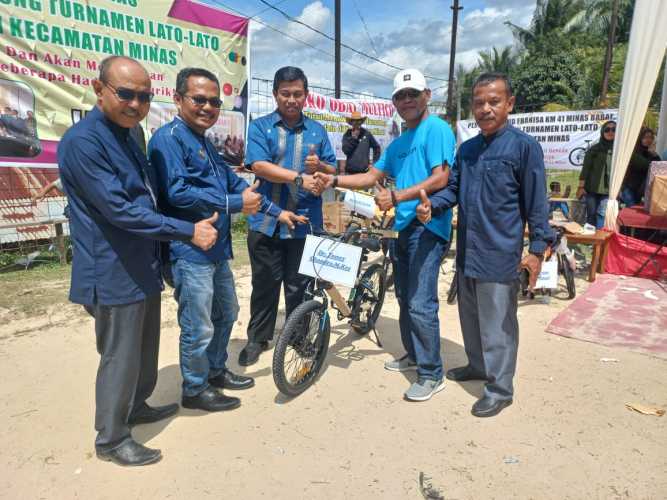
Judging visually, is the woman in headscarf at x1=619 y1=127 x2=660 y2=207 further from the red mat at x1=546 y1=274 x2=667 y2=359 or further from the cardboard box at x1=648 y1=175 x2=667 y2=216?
the red mat at x1=546 y1=274 x2=667 y2=359

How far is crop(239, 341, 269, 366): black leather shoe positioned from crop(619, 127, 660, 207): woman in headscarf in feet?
20.1

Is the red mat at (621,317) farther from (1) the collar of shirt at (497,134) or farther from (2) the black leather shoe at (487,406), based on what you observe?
(1) the collar of shirt at (497,134)

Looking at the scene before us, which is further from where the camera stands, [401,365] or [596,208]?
[596,208]

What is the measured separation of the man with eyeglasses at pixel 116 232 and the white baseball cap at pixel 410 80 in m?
1.47

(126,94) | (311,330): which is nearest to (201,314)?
(311,330)

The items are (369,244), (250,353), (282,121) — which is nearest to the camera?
(282,121)

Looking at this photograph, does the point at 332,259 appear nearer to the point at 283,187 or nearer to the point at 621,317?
the point at 283,187

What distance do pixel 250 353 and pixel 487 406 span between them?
177 centimetres

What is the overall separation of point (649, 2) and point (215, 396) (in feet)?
21.2

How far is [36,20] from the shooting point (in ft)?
17.0

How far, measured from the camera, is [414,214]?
3025 millimetres

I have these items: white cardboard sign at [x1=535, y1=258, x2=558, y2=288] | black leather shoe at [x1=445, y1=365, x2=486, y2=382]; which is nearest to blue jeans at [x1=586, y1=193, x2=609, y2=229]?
white cardboard sign at [x1=535, y1=258, x2=558, y2=288]

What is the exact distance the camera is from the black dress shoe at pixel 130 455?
237 centimetres

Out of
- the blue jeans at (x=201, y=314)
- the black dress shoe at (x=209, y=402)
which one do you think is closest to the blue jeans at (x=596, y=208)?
the blue jeans at (x=201, y=314)
